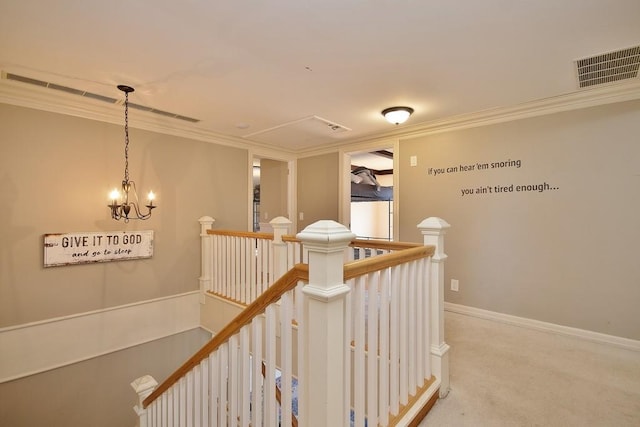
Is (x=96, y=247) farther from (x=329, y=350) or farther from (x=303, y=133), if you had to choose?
(x=329, y=350)

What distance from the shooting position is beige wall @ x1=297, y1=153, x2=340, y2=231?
4.70 meters

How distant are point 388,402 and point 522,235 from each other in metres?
2.49

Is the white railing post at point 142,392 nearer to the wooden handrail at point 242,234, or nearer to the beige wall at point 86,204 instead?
the beige wall at point 86,204

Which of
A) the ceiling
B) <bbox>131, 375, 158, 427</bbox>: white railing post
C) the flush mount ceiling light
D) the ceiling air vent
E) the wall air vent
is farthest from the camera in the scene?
the flush mount ceiling light

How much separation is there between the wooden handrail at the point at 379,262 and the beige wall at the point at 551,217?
1.92m

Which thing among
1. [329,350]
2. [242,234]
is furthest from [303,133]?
[329,350]

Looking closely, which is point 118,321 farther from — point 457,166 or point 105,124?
point 457,166

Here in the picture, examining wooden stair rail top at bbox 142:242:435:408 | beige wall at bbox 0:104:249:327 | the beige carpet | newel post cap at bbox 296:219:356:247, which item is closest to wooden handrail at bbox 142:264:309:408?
wooden stair rail top at bbox 142:242:435:408

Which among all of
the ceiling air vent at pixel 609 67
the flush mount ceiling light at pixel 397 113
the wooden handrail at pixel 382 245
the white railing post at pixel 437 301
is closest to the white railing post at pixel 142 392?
the wooden handrail at pixel 382 245

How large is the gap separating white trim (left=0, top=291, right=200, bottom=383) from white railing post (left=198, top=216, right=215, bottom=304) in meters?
0.17

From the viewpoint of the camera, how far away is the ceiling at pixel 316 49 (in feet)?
5.45

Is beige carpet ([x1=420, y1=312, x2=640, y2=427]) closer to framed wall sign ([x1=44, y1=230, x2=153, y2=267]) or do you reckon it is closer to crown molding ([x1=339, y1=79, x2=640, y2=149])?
crown molding ([x1=339, y1=79, x2=640, y2=149])

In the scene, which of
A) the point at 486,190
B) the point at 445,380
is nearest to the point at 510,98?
the point at 486,190

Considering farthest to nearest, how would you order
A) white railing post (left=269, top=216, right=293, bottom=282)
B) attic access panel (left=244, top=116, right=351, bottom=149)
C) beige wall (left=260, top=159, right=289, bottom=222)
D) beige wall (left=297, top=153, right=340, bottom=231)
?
beige wall (left=260, top=159, right=289, bottom=222) → beige wall (left=297, top=153, right=340, bottom=231) → attic access panel (left=244, top=116, right=351, bottom=149) → white railing post (left=269, top=216, right=293, bottom=282)
